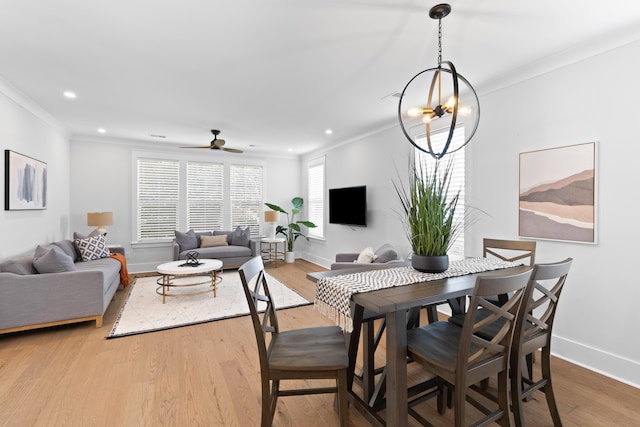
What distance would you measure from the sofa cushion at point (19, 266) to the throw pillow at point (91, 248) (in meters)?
1.38

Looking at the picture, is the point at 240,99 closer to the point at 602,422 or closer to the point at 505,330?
the point at 505,330

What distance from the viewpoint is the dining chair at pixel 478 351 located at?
1.31 meters

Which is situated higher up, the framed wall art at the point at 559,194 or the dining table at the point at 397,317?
the framed wall art at the point at 559,194

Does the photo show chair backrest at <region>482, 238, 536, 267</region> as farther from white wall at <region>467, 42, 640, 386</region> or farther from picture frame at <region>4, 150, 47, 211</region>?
picture frame at <region>4, 150, 47, 211</region>

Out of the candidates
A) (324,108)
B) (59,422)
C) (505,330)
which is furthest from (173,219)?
(505,330)

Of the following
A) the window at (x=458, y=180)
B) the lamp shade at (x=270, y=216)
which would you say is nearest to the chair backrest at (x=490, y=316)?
the window at (x=458, y=180)

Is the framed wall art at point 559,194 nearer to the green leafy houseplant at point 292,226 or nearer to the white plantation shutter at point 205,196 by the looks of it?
the green leafy houseplant at point 292,226

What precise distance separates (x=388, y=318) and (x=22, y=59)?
12.3 ft

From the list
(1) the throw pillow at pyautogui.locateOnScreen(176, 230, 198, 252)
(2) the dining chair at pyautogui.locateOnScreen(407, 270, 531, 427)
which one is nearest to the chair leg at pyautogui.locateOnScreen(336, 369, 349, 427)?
(2) the dining chair at pyautogui.locateOnScreen(407, 270, 531, 427)

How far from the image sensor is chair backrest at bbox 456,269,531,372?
127 cm

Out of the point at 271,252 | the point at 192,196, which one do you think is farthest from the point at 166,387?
the point at 271,252

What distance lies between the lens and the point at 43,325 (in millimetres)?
3084

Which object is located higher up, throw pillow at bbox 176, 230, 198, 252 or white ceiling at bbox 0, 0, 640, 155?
white ceiling at bbox 0, 0, 640, 155

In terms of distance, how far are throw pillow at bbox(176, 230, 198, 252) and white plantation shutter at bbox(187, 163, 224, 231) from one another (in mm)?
559
